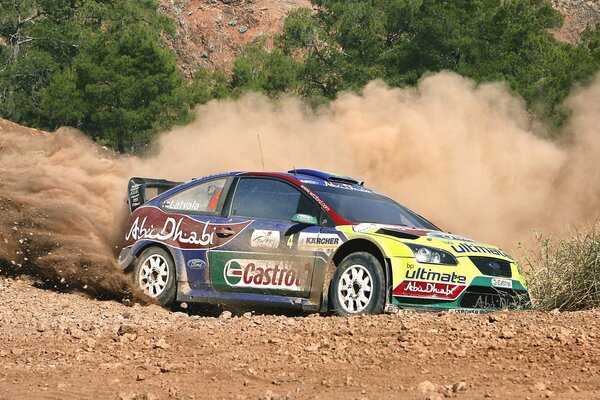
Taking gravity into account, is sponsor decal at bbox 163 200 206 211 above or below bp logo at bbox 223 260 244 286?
above

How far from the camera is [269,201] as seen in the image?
10.1 metres

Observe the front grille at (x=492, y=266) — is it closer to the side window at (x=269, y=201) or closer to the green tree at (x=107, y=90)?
the side window at (x=269, y=201)

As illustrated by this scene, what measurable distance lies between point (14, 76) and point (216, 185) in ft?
120

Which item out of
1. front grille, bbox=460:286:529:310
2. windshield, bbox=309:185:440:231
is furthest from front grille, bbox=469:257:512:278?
windshield, bbox=309:185:440:231

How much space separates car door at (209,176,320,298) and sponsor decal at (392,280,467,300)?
94 centimetres

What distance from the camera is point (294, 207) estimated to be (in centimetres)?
989

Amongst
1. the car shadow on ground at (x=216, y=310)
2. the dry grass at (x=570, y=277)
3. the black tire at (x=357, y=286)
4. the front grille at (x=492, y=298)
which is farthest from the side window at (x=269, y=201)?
the dry grass at (x=570, y=277)

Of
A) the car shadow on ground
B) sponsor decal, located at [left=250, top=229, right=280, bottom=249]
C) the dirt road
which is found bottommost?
the dirt road

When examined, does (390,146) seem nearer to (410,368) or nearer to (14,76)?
(410,368)

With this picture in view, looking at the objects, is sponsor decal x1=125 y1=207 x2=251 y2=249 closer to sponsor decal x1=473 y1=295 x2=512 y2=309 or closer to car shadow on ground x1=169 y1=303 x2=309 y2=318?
car shadow on ground x1=169 y1=303 x2=309 y2=318

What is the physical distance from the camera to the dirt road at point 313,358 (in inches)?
249

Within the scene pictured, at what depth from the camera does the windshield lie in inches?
386

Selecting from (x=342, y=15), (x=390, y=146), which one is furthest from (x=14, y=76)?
(x=390, y=146)

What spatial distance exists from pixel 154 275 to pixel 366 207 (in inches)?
89.7
